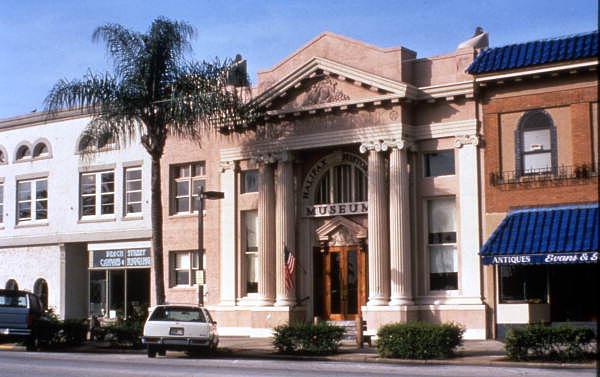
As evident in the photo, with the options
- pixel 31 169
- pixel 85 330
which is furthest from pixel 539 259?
pixel 31 169

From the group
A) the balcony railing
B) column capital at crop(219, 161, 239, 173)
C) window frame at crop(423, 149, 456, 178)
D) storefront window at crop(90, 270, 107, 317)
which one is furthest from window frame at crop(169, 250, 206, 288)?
the balcony railing

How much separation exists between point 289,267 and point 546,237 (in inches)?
354

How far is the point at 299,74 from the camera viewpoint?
33.8 metres

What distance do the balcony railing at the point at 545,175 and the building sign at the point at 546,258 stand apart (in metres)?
2.69

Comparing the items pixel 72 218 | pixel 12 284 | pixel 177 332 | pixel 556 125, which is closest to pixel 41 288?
pixel 12 284

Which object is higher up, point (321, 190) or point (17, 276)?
point (321, 190)

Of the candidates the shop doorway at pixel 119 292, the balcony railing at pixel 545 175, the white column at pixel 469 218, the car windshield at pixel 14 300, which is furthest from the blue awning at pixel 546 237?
the shop doorway at pixel 119 292

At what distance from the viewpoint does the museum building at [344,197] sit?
1246 inches

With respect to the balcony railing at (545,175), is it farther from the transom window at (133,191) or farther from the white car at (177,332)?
the transom window at (133,191)

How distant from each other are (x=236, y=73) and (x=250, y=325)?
897cm

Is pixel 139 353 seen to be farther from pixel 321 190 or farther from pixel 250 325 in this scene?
pixel 321 190

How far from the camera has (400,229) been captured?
3183 cm

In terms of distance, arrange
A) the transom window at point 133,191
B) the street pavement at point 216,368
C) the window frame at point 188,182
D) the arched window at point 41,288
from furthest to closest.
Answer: the arched window at point 41,288 → the transom window at point 133,191 → the window frame at point 188,182 → the street pavement at point 216,368

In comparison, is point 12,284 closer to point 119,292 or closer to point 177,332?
point 119,292
